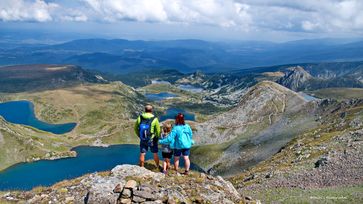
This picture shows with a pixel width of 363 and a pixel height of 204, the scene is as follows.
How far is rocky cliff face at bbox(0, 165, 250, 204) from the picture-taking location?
2554 cm

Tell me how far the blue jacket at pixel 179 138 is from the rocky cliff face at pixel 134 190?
102 inches

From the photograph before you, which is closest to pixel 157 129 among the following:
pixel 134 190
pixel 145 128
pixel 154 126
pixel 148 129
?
pixel 154 126

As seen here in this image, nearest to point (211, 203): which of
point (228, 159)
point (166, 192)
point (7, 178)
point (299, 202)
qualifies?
point (166, 192)

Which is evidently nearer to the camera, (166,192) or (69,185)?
(166,192)

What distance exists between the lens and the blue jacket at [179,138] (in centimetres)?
2980

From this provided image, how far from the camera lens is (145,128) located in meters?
29.9

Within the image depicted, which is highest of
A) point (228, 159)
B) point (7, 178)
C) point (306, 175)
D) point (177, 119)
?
point (177, 119)

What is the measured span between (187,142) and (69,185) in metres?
10.5

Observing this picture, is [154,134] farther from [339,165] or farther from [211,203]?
[339,165]

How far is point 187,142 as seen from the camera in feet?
99.2

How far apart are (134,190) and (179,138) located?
6.38 m

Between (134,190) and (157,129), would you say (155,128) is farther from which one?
(134,190)

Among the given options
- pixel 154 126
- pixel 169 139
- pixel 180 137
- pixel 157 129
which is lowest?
pixel 169 139

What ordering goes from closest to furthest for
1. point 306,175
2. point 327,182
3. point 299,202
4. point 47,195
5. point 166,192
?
1. point 166,192
2. point 47,195
3. point 299,202
4. point 327,182
5. point 306,175
